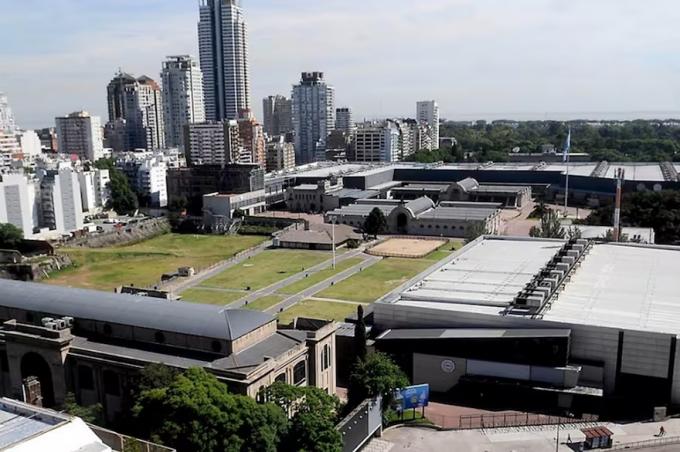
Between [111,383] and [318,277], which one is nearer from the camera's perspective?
[111,383]

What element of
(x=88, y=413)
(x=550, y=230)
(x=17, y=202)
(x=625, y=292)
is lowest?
(x=88, y=413)

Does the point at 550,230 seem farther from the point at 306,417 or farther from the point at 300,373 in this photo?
the point at 306,417

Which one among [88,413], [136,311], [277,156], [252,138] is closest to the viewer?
[88,413]

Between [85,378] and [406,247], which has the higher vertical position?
[85,378]

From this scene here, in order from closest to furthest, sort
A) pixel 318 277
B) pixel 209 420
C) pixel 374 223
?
pixel 209 420
pixel 318 277
pixel 374 223

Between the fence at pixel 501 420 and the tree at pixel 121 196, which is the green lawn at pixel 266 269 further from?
the tree at pixel 121 196

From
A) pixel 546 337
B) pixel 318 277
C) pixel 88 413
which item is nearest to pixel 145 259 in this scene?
pixel 318 277

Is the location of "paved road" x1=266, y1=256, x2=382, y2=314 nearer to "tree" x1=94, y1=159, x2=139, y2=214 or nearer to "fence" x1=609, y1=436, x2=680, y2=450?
"fence" x1=609, y1=436, x2=680, y2=450
